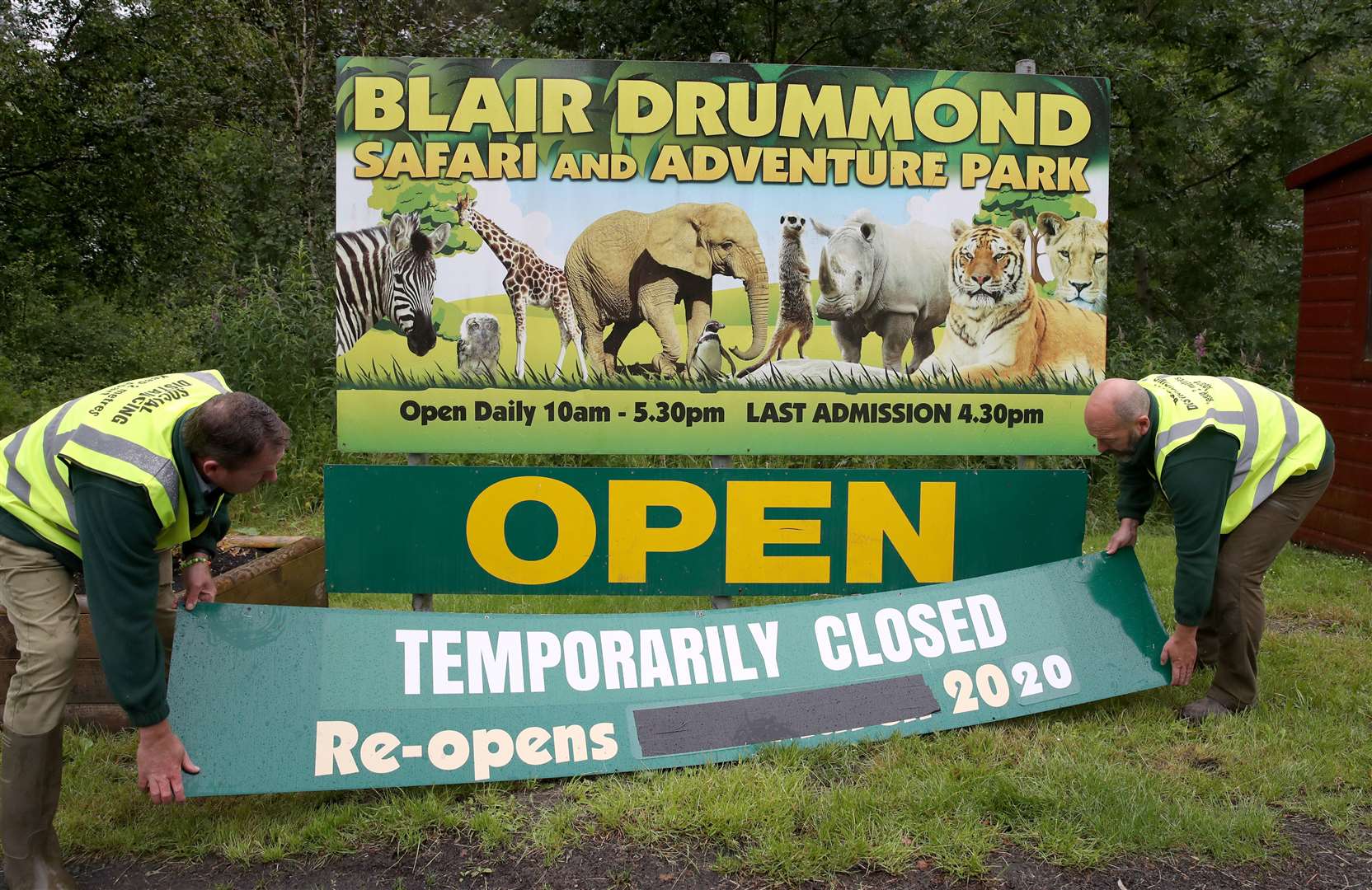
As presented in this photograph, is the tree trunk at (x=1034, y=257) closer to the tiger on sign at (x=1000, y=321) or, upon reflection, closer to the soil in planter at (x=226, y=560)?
the tiger on sign at (x=1000, y=321)

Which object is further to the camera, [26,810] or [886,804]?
[886,804]

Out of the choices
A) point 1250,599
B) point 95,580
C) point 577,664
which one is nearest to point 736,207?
point 577,664

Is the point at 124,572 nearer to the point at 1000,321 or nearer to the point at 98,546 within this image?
the point at 98,546

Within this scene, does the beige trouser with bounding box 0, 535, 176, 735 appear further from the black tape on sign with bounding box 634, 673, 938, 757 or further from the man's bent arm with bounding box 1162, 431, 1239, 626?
the man's bent arm with bounding box 1162, 431, 1239, 626

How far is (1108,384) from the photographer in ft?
14.4

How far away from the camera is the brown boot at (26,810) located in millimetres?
3188

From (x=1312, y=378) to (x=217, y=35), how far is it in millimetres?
13359

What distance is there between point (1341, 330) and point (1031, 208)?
162 inches

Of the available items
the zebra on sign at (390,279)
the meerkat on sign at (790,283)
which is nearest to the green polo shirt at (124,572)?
the zebra on sign at (390,279)

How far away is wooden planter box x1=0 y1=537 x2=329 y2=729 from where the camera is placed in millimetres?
4344

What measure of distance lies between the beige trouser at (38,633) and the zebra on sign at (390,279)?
2111mm

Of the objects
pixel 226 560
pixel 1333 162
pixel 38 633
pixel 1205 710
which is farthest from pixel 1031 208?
pixel 38 633

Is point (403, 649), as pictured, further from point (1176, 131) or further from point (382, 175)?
point (1176, 131)

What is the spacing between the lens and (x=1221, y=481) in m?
4.20
